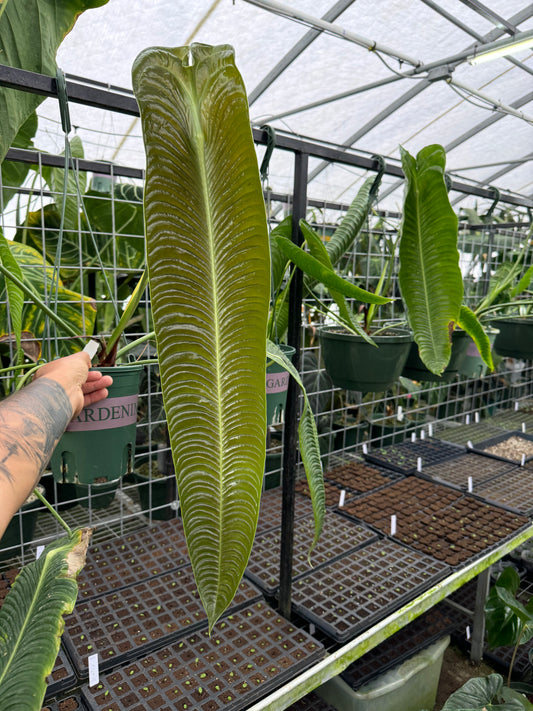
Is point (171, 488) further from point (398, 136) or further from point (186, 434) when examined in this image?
point (398, 136)

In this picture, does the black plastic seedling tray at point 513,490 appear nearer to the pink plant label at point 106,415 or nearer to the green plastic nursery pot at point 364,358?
the green plastic nursery pot at point 364,358

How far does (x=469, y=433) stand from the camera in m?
2.36

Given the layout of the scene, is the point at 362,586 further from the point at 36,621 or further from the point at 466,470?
the point at 466,470

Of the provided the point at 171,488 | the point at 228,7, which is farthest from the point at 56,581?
the point at 228,7

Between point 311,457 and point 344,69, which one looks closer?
point 311,457

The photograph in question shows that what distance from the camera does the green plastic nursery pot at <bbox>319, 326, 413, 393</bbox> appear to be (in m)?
1.13

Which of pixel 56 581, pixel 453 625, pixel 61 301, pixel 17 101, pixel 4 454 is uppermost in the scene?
pixel 17 101

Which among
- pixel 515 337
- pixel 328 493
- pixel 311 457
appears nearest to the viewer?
pixel 311 457

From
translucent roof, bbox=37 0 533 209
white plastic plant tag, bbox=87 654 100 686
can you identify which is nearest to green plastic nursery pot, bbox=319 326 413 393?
white plastic plant tag, bbox=87 654 100 686

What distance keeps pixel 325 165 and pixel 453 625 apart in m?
5.04

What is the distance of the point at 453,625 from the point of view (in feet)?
5.17

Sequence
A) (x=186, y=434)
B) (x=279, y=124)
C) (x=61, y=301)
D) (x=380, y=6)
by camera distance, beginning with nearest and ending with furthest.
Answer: (x=186, y=434) → (x=61, y=301) → (x=380, y=6) → (x=279, y=124)

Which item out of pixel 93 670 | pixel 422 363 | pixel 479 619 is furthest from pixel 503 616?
pixel 93 670

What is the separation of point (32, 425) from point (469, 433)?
Result: 223 centimetres
